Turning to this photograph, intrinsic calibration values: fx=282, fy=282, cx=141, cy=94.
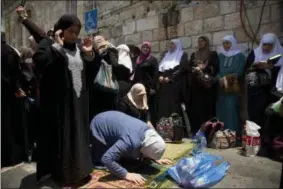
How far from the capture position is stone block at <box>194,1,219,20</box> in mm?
5334

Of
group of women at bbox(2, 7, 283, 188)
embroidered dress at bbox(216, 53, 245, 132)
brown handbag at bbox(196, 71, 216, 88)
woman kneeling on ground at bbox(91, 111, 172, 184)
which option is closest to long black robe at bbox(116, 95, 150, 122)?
group of women at bbox(2, 7, 283, 188)

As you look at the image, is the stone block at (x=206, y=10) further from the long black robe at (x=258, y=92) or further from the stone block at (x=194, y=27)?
the long black robe at (x=258, y=92)

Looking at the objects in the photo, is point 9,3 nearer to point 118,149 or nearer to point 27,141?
point 27,141

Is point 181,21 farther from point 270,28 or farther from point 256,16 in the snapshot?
point 270,28

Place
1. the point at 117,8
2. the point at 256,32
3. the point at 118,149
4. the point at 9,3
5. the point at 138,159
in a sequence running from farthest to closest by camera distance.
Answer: the point at 9,3 < the point at 117,8 < the point at 256,32 < the point at 138,159 < the point at 118,149

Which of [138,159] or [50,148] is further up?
[50,148]

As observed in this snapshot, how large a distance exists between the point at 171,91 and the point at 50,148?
2.72 m

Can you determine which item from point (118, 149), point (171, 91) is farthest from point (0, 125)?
point (171, 91)

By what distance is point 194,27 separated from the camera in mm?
5742

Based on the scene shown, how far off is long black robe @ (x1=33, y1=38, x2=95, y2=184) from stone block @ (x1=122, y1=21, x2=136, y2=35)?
454cm

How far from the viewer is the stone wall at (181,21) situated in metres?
4.78

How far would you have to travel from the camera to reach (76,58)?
9.10ft

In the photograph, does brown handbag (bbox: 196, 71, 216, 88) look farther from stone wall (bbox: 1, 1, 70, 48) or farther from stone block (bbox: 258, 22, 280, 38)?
stone wall (bbox: 1, 1, 70, 48)

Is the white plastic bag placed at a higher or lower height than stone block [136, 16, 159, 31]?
lower
